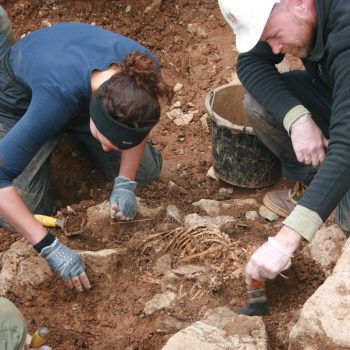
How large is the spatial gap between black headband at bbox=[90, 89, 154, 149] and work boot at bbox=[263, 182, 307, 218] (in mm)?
1142

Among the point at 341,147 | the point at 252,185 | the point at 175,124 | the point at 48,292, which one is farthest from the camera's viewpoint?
the point at 175,124

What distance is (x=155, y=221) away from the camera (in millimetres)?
3500

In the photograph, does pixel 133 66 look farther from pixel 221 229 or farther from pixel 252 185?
pixel 252 185

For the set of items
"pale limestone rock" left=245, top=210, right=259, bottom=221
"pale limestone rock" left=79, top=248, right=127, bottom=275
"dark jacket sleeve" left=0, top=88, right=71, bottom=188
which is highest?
"dark jacket sleeve" left=0, top=88, right=71, bottom=188

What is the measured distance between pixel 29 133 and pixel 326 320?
1.63 metres

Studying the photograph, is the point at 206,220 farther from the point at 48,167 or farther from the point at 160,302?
the point at 48,167

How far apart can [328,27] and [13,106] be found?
6.37ft

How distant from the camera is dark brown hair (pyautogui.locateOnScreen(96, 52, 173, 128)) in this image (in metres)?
2.85

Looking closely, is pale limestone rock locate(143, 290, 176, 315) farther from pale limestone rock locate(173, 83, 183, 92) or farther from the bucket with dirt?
pale limestone rock locate(173, 83, 183, 92)

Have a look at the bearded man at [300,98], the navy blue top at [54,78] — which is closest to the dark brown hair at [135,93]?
the navy blue top at [54,78]

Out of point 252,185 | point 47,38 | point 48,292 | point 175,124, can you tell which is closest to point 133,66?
point 47,38

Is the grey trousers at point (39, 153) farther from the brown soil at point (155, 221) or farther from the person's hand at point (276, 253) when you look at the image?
the person's hand at point (276, 253)

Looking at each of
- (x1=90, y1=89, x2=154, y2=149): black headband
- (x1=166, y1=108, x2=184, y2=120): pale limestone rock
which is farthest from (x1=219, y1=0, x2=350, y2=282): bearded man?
(x1=166, y1=108, x2=184, y2=120): pale limestone rock

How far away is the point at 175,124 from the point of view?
4.98m
